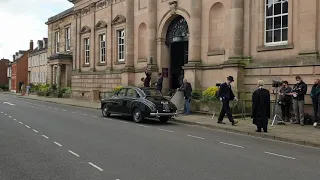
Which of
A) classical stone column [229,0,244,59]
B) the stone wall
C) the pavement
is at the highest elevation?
classical stone column [229,0,244,59]

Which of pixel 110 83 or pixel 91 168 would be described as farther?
pixel 110 83

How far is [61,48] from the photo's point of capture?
142 feet

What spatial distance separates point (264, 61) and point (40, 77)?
5165 centimetres

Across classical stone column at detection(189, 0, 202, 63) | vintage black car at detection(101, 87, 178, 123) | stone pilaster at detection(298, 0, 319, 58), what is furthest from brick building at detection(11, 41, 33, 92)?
stone pilaster at detection(298, 0, 319, 58)

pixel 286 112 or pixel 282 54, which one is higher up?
pixel 282 54

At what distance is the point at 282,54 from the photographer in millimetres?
16562

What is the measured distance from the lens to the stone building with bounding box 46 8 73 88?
39.8m

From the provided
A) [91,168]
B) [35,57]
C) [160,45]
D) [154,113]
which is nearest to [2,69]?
[35,57]

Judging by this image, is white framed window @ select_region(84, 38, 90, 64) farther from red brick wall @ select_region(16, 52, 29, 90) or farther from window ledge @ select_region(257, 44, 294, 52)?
red brick wall @ select_region(16, 52, 29, 90)

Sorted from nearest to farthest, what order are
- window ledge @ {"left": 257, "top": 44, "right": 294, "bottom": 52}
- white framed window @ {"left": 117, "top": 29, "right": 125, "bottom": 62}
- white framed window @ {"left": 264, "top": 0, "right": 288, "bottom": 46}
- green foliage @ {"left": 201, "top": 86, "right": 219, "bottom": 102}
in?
Result: window ledge @ {"left": 257, "top": 44, "right": 294, "bottom": 52} < white framed window @ {"left": 264, "top": 0, "right": 288, "bottom": 46} < green foliage @ {"left": 201, "top": 86, "right": 219, "bottom": 102} < white framed window @ {"left": 117, "top": 29, "right": 125, "bottom": 62}

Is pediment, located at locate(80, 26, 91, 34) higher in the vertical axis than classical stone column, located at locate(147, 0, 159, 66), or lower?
higher

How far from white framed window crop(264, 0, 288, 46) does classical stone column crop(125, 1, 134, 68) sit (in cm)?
1226

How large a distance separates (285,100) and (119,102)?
7395 mm

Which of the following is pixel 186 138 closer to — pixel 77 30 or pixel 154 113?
pixel 154 113
